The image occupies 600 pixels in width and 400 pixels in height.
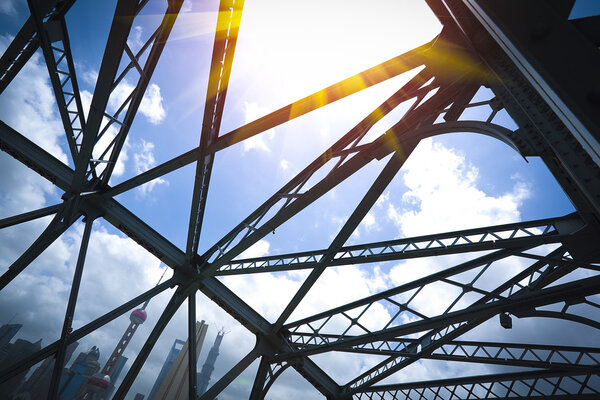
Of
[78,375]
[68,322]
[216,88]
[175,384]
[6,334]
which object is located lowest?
[6,334]

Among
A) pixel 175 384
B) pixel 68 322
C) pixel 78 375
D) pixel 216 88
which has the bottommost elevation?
pixel 78 375

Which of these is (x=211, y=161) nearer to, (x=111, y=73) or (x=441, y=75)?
(x=111, y=73)

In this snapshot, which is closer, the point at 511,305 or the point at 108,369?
the point at 511,305

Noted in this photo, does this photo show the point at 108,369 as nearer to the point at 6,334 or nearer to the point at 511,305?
the point at 6,334

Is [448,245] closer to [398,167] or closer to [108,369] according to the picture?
[398,167]

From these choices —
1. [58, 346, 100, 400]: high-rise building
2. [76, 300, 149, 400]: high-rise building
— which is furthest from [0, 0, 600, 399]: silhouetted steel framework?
[58, 346, 100, 400]: high-rise building

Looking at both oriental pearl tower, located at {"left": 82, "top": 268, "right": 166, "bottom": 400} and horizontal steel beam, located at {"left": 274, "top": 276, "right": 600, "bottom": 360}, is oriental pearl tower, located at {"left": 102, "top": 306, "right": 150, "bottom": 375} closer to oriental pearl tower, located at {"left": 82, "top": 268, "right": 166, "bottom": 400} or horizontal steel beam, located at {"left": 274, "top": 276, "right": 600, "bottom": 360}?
oriental pearl tower, located at {"left": 82, "top": 268, "right": 166, "bottom": 400}

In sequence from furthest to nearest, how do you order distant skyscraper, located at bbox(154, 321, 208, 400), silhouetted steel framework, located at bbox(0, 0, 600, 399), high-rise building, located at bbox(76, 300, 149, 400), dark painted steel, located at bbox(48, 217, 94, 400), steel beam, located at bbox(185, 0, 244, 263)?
high-rise building, located at bbox(76, 300, 149, 400), distant skyscraper, located at bbox(154, 321, 208, 400), dark painted steel, located at bbox(48, 217, 94, 400), steel beam, located at bbox(185, 0, 244, 263), silhouetted steel framework, located at bbox(0, 0, 600, 399)

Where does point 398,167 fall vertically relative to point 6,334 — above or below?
above

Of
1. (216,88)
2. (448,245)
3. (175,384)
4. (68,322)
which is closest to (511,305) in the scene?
(448,245)

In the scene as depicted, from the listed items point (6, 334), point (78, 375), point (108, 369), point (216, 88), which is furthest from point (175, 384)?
point (216, 88)

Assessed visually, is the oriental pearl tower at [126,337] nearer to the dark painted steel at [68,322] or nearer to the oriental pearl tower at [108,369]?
the oriental pearl tower at [108,369]

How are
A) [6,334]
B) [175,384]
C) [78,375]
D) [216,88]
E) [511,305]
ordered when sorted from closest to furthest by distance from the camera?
1. [216,88]
2. [511,305]
3. [175,384]
4. [78,375]
5. [6,334]

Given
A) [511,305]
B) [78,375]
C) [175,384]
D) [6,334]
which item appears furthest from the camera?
[6,334]
